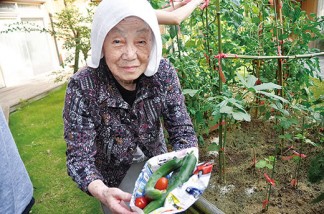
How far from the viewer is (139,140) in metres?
1.45

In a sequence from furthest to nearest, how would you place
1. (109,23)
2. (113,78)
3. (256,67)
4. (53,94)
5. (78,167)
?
(53,94) → (256,67) → (113,78) → (78,167) → (109,23)

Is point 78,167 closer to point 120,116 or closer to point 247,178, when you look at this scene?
point 120,116

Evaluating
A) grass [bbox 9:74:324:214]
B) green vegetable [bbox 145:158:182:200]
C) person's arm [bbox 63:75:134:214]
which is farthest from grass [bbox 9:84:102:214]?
green vegetable [bbox 145:158:182:200]

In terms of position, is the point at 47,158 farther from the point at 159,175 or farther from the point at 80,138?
the point at 159,175

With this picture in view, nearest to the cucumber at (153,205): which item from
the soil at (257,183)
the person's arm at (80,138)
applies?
the person's arm at (80,138)

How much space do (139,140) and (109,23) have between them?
0.65 m

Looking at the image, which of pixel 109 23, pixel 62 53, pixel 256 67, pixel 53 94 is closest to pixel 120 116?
pixel 109 23

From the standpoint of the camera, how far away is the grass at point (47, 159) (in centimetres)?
252

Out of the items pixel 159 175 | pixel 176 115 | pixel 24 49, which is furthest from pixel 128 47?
pixel 24 49

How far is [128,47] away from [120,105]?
303mm

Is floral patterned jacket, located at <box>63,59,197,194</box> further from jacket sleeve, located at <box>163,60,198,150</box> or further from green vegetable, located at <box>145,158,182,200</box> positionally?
green vegetable, located at <box>145,158,182,200</box>

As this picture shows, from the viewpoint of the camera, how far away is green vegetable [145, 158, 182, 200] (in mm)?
1044

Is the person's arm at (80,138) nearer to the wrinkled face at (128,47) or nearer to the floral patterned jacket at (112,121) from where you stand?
the floral patterned jacket at (112,121)

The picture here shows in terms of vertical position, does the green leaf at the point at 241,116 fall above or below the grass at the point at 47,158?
above
